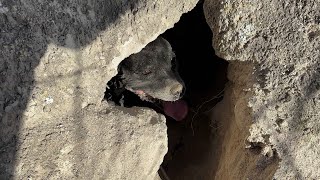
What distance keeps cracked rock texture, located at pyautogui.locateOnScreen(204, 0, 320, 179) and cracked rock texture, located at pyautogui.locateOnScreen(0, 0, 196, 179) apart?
11.8 inches

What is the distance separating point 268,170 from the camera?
1.82m

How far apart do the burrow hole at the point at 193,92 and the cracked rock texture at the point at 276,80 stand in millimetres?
606

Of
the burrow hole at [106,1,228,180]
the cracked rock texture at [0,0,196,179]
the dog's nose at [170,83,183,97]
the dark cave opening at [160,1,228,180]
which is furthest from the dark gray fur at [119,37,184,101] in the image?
the cracked rock texture at [0,0,196,179]

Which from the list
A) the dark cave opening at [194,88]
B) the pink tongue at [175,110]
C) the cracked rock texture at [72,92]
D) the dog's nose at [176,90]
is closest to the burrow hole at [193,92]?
the dark cave opening at [194,88]

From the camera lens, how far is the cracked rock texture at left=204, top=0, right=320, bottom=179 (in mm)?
1799

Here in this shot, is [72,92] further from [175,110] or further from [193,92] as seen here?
[193,92]

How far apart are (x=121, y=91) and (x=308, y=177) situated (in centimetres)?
109

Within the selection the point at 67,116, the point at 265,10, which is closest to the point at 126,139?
the point at 67,116

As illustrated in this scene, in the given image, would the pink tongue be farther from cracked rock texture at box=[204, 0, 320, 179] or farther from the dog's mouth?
cracked rock texture at box=[204, 0, 320, 179]

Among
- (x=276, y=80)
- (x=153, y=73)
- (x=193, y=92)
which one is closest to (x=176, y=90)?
(x=153, y=73)

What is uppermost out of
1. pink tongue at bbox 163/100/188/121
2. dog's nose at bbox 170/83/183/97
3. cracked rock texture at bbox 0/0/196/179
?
cracked rock texture at bbox 0/0/196/179

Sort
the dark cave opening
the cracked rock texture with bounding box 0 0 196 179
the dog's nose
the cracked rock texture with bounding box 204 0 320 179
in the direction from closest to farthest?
the cracked rock texture with bounding box 0 0 196 179
the cracked rock texture with bounding box 204 0 320 179
the dog's nose
the dark cave opening

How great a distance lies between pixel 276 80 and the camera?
181cm

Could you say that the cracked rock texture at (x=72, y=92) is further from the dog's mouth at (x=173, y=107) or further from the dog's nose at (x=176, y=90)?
the dog's mouth at (x=173, y=107)
